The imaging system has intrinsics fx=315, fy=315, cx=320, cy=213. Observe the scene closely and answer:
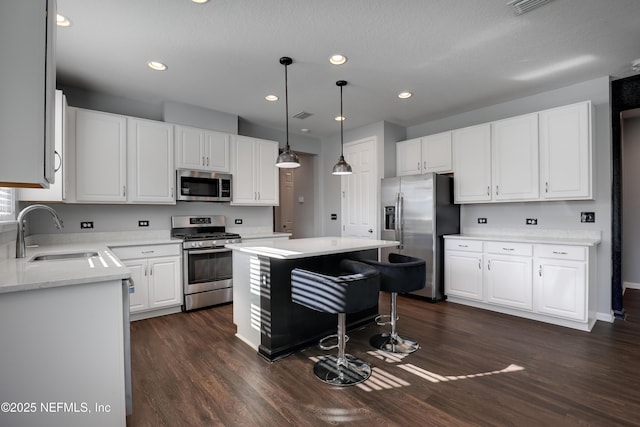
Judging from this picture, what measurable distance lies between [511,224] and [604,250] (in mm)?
950

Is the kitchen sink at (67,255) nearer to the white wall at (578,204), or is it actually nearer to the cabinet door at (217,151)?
the cabinet door at (217,151)

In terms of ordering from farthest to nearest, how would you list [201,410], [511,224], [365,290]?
[511,224], [365,290], [201,410]

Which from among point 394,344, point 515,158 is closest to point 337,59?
point 515,158

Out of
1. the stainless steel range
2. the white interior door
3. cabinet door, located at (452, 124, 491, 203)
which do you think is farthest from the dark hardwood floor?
the white interior door

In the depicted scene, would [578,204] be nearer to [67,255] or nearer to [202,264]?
[202,264]

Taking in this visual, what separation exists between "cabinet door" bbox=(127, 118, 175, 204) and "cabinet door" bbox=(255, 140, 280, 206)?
1.22m

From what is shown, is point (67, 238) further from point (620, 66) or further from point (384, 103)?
point (620, 66)

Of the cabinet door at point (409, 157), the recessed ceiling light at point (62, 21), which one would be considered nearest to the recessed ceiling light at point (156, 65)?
the recessed ceiling light at point (62, 21)

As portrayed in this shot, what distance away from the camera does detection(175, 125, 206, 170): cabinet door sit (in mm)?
4020

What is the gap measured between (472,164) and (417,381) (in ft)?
9.92

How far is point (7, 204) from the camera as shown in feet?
8.86

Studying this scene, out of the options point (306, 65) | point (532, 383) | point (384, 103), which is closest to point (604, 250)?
point (532, 383)

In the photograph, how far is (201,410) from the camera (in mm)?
1918

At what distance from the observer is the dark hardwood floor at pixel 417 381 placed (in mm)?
1854
